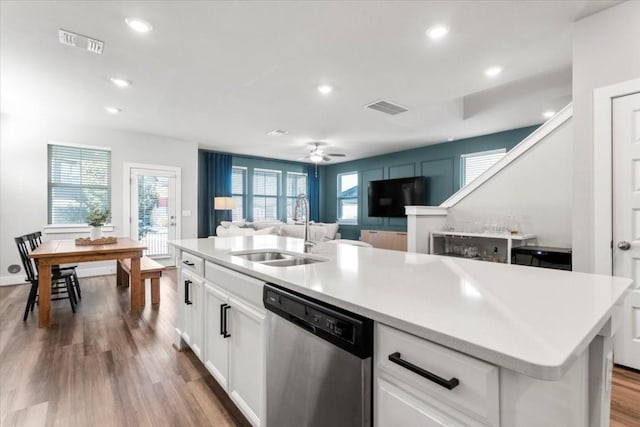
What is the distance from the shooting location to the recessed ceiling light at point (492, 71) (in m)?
3.17

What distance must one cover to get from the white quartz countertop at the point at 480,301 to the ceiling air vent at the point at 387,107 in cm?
309

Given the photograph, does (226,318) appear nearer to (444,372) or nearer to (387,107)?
(444,372)

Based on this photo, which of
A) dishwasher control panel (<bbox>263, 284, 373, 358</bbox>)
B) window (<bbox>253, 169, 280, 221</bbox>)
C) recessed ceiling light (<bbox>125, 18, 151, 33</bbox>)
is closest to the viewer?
dishwasher control panel (<bbox>263, 284, 373, 358</bbox>)

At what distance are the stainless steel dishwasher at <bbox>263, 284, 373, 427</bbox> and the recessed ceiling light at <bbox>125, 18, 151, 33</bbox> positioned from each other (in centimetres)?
238

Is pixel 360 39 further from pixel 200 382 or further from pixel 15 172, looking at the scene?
pixel 15 172

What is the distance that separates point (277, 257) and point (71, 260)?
255 cm

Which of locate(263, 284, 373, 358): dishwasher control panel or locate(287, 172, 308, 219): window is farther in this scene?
locate(287, 172, 308, 219): window

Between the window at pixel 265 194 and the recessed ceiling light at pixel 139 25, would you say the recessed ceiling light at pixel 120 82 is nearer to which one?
the recessed ceiling light at pixel 139 25

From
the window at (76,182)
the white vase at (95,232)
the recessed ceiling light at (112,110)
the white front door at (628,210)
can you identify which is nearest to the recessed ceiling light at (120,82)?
the recessed ceiling light at (112,110)

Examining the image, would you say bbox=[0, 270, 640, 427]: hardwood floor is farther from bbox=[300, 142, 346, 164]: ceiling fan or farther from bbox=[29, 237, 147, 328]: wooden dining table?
bbox=[300, 142, 346, 164]: ceiling fan

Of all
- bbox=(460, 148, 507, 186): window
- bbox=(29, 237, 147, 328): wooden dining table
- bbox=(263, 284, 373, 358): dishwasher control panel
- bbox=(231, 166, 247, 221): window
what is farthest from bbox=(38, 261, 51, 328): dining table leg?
bbox=(460, 148, 507, 186): window

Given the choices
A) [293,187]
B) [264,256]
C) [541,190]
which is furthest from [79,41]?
[293,187]

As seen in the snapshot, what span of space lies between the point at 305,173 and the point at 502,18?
722cm

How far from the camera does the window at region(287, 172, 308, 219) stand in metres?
8.96
